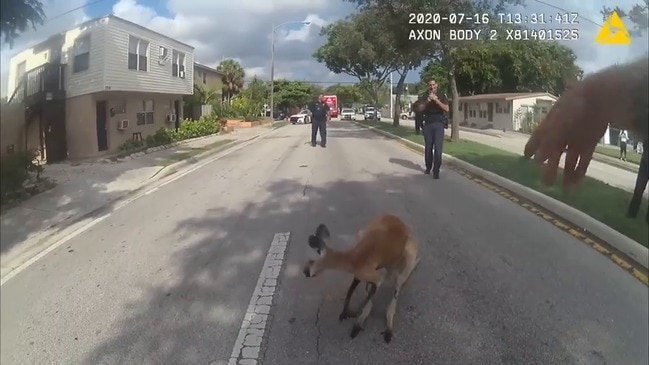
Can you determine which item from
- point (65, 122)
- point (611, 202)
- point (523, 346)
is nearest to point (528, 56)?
point (611, 202)

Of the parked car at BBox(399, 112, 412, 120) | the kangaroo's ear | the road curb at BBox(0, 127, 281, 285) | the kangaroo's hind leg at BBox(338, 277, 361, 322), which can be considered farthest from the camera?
the kangaroo's hind leg at BBox(338, 277, 361, 322)

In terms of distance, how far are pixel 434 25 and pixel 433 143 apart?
3.24 feet

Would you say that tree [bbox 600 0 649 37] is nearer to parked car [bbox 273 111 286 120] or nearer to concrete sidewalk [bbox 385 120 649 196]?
concrete sidewalk [bbox 385 120 649 196]

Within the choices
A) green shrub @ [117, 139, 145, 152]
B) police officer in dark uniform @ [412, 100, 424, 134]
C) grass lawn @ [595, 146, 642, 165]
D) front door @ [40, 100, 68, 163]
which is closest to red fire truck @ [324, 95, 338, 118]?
police officer in dark uniform @ [412, 100, 424, 134]

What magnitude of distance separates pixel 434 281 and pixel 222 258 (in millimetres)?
1477

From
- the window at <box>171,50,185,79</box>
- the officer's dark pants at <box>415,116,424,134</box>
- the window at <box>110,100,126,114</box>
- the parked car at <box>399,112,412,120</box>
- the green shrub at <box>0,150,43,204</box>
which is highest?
the window at <box>171,50,185,79</box>

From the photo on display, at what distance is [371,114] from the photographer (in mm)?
3268

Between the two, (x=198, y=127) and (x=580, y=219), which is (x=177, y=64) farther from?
(x=580, y=219)

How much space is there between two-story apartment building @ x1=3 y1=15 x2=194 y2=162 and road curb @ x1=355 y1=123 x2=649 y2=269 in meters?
1.46

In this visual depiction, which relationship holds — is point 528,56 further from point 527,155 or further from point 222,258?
point 222,258

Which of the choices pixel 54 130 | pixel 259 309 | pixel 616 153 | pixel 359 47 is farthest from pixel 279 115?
pixel 616 153

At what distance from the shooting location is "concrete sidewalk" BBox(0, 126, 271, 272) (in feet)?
5.32

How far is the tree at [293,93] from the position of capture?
257 centimetres

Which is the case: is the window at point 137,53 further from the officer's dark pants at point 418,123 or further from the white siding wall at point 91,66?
the officer's dark pants at point 418,123
